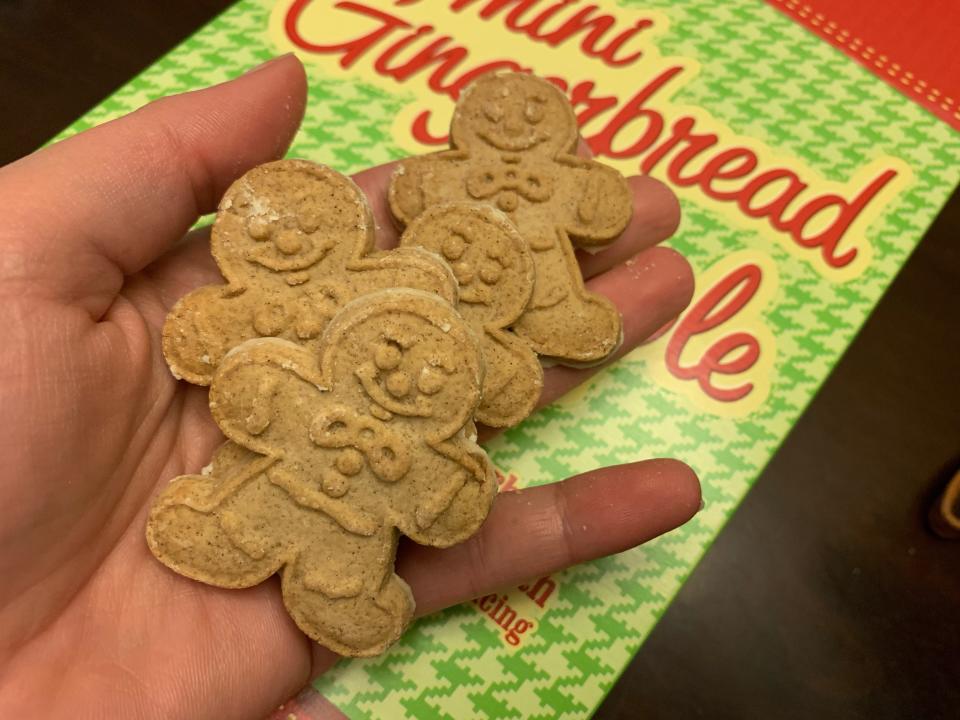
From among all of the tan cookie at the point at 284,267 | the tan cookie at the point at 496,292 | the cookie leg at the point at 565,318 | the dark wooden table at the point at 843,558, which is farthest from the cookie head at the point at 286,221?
the dark wooden table at the point at 843,558

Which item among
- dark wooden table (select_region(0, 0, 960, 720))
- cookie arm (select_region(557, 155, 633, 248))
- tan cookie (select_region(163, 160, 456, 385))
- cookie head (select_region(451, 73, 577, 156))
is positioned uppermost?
cookie head (select_region(451, 73, 577, 156))

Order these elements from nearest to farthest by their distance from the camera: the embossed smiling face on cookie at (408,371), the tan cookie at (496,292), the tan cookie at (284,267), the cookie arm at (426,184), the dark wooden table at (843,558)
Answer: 1. the embossed smiling face on cookie at (408,371)
2. the tan cookie at (284,267)
3. the tan cookie at (496,292)
4. the cookie arm at (426,184)
5. the dark wooden table at (843,558)

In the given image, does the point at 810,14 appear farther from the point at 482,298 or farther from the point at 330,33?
the point at 482,298

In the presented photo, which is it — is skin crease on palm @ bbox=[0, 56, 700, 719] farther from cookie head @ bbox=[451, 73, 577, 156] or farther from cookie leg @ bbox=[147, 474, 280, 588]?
cookie head @ bbox=[451, 73, 577, 156]

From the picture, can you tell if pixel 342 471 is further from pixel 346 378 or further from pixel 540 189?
pixel 540 189

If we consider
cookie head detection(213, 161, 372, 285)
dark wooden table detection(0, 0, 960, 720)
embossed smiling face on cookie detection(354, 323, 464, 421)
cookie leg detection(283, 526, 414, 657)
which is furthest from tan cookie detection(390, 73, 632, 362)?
dark wooden table detection(0, 0, 960, 720)

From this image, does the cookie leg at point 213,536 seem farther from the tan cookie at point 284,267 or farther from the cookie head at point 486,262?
the cookie head at point 486,262
